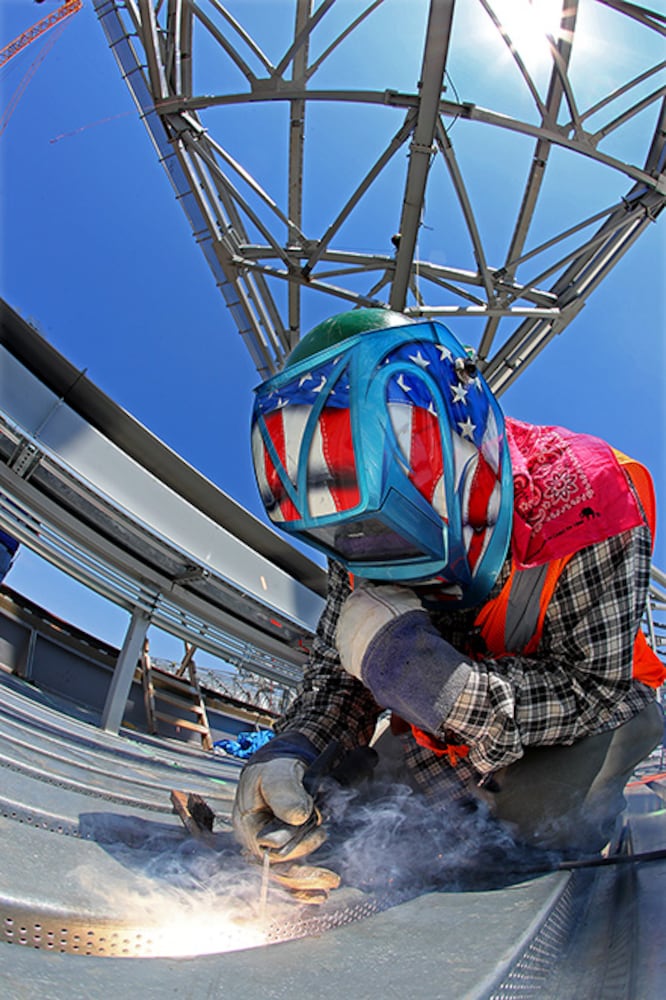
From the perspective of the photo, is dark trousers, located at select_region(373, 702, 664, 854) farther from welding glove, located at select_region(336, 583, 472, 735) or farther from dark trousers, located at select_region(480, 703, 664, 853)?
welding glove, located at select_region(336, 583, 472, 735)

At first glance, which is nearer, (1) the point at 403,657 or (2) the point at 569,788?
(1) the point at 403,657

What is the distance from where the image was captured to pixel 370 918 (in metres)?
1.03

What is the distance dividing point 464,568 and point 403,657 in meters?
0.27

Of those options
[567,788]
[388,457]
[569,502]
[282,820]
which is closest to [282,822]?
[282,820]

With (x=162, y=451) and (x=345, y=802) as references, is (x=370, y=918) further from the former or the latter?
(x=162, y=451)

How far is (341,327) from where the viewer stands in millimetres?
1407

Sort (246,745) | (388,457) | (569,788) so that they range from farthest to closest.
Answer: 1. (246,745)
2. (569,788)
3. (388,457)

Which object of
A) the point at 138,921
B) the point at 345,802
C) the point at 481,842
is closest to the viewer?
the point at 138,921

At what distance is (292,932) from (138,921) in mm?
275

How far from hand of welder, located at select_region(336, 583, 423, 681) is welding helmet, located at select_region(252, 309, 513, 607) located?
0.22 ft

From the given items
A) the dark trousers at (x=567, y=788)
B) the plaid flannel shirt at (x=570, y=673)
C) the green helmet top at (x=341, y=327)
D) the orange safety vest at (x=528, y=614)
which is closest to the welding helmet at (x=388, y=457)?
the green helmet top at (x=341, y=327)

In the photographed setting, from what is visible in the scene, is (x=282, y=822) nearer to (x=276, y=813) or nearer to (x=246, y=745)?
(x=276, y=813)

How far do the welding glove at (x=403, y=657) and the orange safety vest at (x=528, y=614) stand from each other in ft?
0.66

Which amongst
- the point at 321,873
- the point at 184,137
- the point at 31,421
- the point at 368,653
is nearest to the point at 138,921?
the point at 321,873
